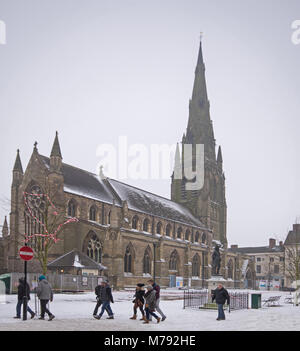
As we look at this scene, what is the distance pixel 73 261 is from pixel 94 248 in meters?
7.35

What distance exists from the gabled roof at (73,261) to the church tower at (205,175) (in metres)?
42.1

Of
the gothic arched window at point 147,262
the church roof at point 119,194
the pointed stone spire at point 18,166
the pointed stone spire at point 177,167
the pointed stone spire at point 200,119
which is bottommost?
the gothic arched window at point 147,262

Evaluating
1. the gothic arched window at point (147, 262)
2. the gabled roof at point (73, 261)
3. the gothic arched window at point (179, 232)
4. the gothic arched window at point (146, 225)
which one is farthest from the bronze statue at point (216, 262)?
the gothic arched window at point (179, 232)

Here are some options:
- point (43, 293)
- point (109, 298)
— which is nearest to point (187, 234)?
point (109, 298)

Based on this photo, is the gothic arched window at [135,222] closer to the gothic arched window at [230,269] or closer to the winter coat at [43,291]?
the gothic arched window at [230,269]

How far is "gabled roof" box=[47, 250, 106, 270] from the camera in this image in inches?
1817

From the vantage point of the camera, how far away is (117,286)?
1996 inches

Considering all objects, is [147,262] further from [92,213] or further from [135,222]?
[92,213]

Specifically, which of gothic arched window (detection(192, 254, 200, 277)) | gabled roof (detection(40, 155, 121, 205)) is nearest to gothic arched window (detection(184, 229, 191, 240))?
gothic arched window (detection(192, 254, 200, 277))

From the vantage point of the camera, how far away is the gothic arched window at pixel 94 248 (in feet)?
174

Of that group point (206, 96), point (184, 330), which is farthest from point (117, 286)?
point (206, 96)

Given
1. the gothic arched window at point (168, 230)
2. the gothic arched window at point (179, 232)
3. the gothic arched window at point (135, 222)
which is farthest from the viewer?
the gothic arched window at point (179, 232)

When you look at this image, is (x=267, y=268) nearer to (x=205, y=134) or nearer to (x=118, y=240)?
(x=205, y=134)

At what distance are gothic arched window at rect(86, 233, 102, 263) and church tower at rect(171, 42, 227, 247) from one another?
3641 cm
